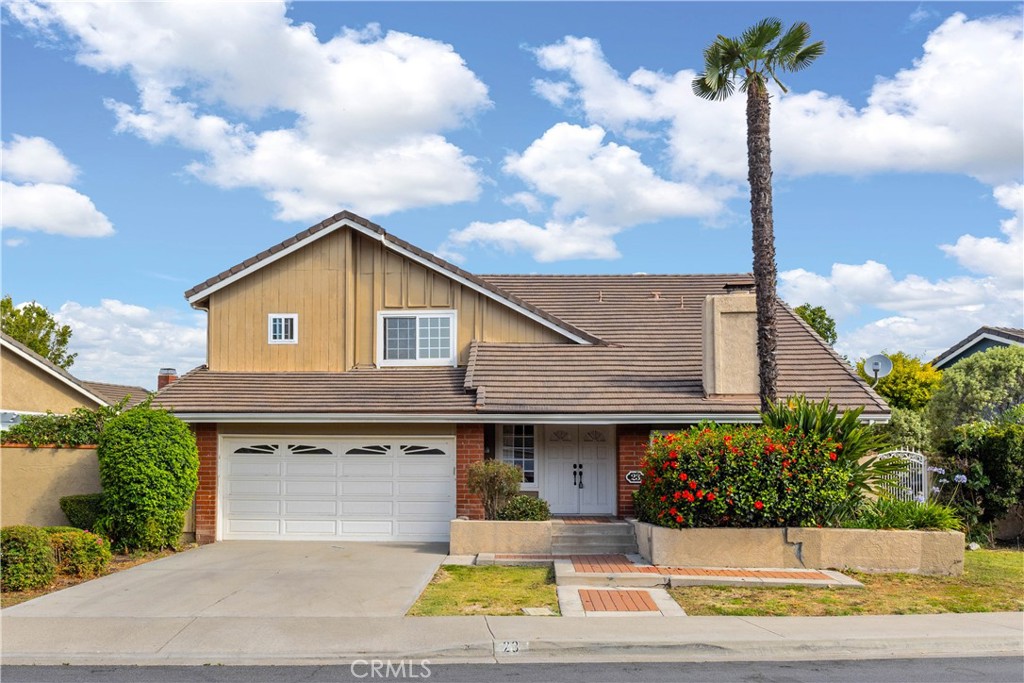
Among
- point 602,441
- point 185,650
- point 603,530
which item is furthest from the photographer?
point 602,441

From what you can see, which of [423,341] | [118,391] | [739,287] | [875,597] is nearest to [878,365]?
[739,287]

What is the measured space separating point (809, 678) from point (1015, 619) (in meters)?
3.77

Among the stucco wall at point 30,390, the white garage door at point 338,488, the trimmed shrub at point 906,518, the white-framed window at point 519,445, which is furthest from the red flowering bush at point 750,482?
the stucco wall at point 30,390

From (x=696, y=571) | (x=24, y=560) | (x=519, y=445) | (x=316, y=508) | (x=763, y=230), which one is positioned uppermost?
(x=763, y=230)

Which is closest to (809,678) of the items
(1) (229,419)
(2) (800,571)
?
(2) (800,571)

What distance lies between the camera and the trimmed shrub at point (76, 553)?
12.2 metres

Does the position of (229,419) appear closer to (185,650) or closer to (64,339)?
(185,650)

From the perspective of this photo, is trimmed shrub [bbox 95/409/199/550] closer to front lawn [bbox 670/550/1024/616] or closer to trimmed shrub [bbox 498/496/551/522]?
trimmed shrub [bbox 498/496/551/522]

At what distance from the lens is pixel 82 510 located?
14.4 meters

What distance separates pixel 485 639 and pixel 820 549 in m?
6.09

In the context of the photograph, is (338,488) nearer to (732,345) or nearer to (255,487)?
(255,487)

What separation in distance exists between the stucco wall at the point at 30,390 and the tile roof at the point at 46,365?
14cm

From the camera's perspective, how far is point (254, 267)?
17297mm

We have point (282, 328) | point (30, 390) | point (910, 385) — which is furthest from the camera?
point (910, 385)
